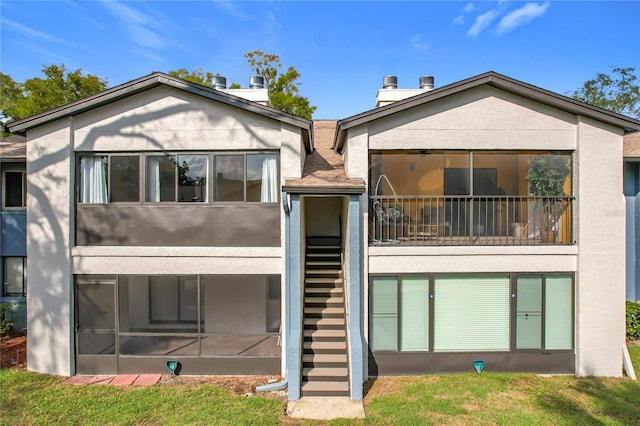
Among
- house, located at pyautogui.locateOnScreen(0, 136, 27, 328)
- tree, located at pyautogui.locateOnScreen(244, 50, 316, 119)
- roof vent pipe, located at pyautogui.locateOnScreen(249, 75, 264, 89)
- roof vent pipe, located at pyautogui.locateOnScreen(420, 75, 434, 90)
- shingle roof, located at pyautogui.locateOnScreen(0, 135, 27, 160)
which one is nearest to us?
shingle roof, located at pyautogui.locateOnScreen(0, 135, 27, 160)

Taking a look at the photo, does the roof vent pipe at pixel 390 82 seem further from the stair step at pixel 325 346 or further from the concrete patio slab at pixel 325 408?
the concrete patio slab at pixel 325 408

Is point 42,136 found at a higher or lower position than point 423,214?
higher

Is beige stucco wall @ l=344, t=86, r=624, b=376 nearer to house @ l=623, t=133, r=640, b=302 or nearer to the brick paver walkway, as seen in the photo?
house @ l=623, t=133, r=640, b=302

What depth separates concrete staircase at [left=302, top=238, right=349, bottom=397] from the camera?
7.88 metres

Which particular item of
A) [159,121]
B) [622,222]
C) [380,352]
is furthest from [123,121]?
[622,222]

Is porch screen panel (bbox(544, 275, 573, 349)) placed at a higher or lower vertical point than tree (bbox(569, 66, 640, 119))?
lower

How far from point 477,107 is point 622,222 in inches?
171

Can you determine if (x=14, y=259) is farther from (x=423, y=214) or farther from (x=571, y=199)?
(x=571, y=199)

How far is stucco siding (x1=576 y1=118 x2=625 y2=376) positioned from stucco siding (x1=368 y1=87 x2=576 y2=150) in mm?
660

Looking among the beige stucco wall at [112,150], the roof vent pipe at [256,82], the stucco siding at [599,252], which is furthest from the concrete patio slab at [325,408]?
the roof vent pipe at [256,82]

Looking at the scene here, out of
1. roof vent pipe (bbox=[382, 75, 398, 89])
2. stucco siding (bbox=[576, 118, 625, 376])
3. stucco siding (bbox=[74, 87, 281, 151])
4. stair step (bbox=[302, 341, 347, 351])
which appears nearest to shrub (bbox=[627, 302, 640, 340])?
stucco siding (bbox=[576, 118, 625, 376])

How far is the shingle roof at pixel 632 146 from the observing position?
33.1ft

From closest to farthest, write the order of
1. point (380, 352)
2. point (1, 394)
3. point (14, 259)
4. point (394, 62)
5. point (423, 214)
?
point (1, 394) → point (380, 352) → point (423, 214) → point (14, 259) → point (394, 62)

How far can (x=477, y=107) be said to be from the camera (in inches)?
345
